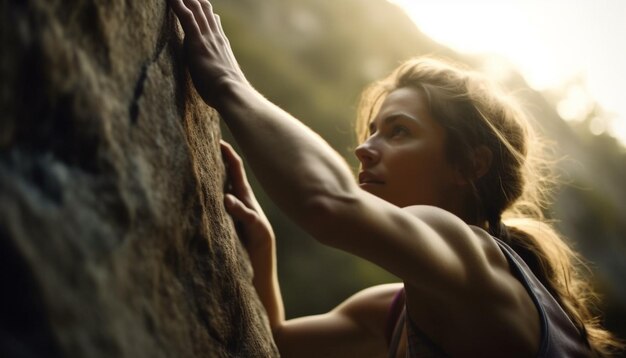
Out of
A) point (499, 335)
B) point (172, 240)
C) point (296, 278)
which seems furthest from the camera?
point (296, 278)

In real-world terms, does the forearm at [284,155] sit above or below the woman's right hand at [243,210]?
above

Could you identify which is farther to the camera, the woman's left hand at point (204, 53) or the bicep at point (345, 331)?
the bicep at point (345, 331)

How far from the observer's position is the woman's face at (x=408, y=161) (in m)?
1.48

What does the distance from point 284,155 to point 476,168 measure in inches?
36.2

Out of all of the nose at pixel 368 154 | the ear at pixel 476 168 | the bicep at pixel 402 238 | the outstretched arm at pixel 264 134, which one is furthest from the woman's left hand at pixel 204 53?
the ear at pixel 476 168

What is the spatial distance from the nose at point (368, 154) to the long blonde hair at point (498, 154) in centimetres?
23

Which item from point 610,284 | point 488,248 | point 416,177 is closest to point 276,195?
point 488,248

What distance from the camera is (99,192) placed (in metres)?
0.65

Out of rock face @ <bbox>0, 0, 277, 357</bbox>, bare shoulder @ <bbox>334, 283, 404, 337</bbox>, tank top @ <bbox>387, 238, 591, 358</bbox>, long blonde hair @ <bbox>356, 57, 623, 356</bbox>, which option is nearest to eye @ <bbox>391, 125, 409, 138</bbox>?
long blonde hair @ <bbox>356, 57, 623, 356</bbox>

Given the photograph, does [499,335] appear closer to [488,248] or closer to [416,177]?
[488,248]

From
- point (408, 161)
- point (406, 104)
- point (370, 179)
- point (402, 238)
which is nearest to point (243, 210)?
point (370, 179)

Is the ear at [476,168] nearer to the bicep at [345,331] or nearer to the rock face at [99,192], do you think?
the bicep at [345,331]

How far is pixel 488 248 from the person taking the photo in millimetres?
→ 1196

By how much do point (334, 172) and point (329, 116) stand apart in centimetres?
351
